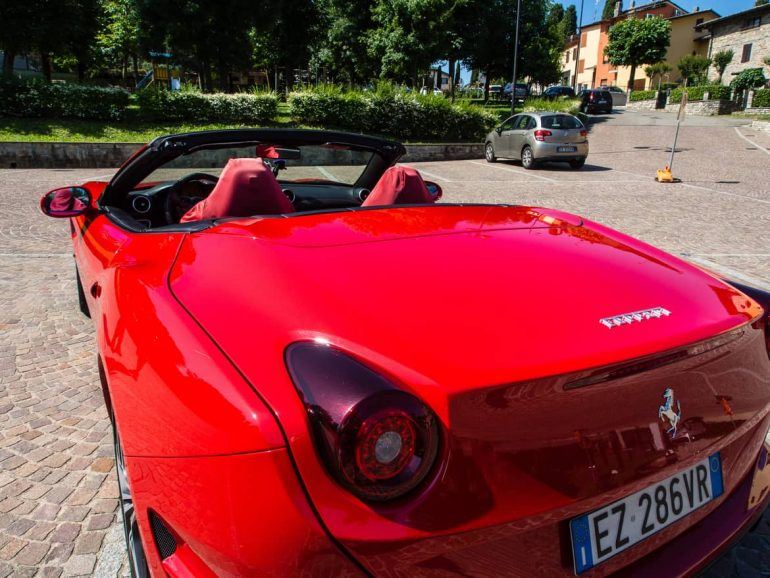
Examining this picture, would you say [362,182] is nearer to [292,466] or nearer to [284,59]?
[292,466]

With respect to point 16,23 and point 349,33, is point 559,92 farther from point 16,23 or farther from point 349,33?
point 16,23

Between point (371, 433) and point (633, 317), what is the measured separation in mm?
755

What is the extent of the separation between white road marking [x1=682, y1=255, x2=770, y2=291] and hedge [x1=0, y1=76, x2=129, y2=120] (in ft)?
60.7

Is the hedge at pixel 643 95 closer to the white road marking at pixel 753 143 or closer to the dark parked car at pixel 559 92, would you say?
the dark parked car at pixel 559 92

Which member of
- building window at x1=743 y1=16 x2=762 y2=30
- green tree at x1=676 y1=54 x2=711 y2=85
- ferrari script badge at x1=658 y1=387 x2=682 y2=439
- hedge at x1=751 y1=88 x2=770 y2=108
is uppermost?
building window at x1=743 y1=16 x2=762 y2=30

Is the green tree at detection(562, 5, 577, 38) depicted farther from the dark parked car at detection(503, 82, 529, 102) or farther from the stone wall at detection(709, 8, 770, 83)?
the dark parked car at detection(503, 82, 529, 102)

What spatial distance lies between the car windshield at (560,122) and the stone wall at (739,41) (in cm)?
3999

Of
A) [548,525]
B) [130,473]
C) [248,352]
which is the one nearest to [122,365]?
[130,473]

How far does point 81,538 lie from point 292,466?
1.51 meters

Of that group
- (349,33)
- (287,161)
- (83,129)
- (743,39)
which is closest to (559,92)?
(743,39)

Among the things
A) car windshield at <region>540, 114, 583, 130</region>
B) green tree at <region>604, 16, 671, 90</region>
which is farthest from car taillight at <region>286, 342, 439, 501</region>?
green tree at <region>604, 16, 671, 90</region>

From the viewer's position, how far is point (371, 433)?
1.04 metres

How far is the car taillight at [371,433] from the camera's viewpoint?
1041 millimetres

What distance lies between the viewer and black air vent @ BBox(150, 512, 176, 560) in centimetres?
126
